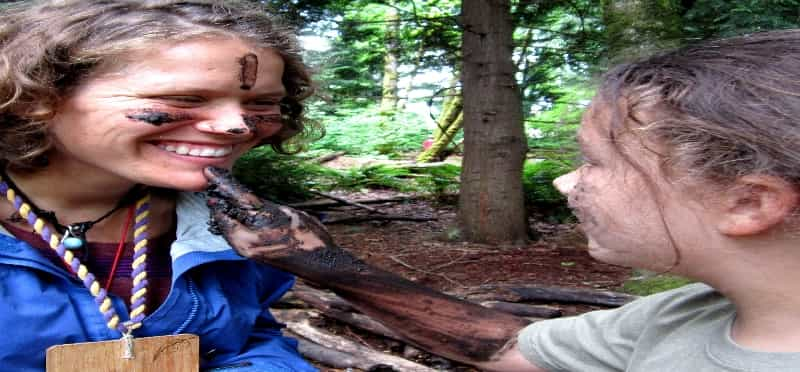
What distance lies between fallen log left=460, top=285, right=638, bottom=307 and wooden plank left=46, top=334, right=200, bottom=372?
214cm

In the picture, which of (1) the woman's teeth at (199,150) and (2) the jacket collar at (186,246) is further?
(1) the woman's teeth at (199,150)

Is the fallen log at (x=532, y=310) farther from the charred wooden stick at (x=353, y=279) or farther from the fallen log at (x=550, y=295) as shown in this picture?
the charred wooden stick at (x=353, y=279)

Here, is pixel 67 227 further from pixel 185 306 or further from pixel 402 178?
pixel 402 178

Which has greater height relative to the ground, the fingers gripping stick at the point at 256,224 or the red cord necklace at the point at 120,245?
the fingers gripping stick at the point at 256,224

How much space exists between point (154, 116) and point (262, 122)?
300 millimetres

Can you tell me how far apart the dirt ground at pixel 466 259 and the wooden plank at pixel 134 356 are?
143 centimetres

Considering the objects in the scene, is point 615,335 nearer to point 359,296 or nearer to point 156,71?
point 359,296

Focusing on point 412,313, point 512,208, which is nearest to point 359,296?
point 412,313

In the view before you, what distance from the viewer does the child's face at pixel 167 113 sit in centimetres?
159

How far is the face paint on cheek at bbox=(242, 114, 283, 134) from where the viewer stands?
1.74 m

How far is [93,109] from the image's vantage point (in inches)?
62.9

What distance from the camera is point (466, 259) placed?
15.7 ft

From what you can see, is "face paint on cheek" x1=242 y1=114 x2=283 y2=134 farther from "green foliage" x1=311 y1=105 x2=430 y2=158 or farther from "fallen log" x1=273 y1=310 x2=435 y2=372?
"green foliage" x1=311 y1=105 x2=430 y2=158

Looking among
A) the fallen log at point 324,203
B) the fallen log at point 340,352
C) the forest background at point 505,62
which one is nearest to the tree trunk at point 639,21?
the forest background at point 505,62
